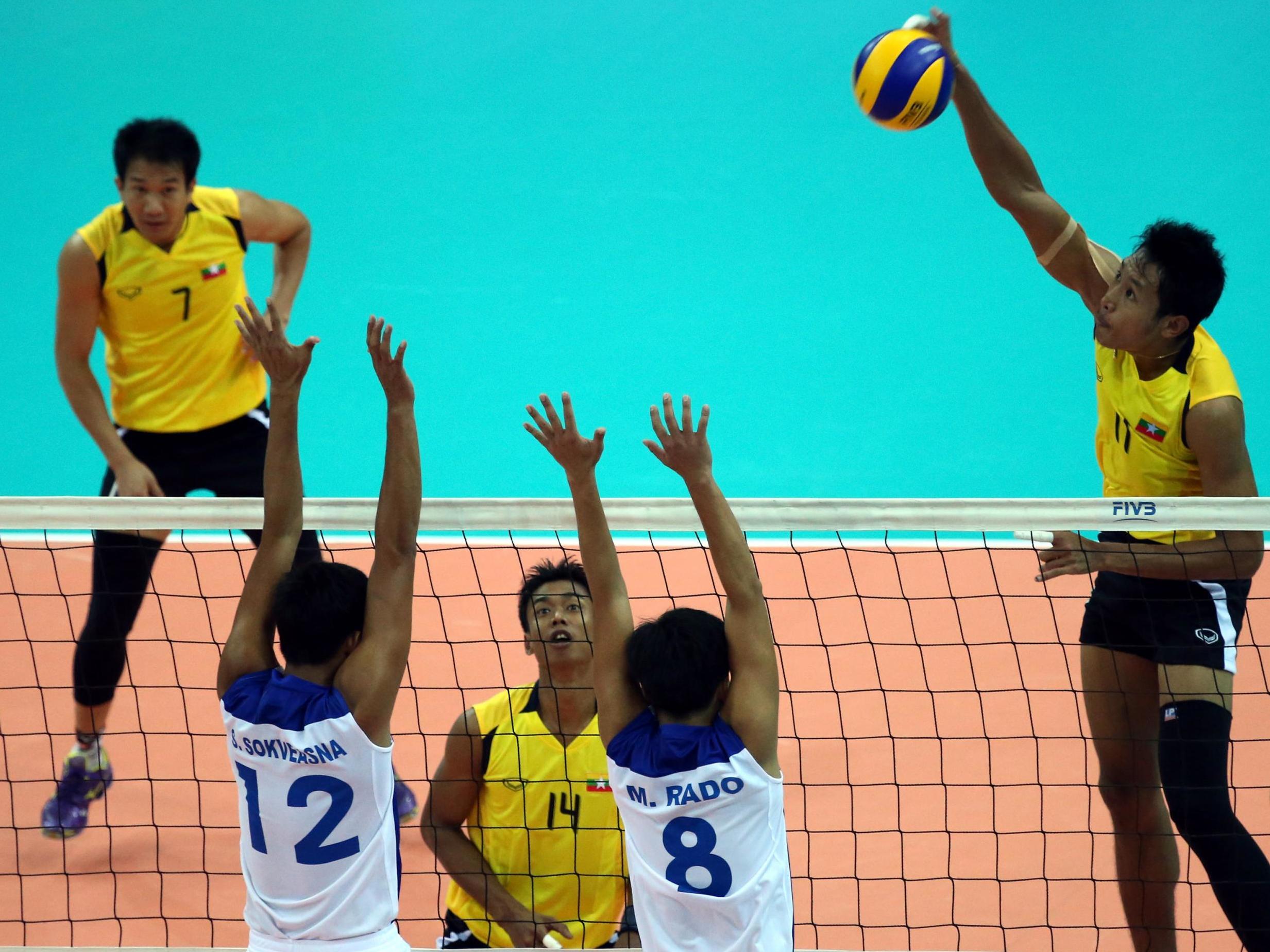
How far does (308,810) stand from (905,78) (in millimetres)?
2462

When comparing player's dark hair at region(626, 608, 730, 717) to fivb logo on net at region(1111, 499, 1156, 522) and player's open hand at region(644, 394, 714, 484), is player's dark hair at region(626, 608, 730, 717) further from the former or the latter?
fivb logo on net at region(1111, 499, 1156, 522)

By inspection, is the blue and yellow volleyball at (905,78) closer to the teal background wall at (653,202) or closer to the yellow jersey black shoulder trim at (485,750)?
the yellow jersey black shoulder trim at (485,750)

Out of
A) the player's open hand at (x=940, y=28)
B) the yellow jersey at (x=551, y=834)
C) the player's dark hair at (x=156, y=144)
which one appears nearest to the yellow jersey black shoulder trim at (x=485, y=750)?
the yellow jersey at (x=551, y=834)

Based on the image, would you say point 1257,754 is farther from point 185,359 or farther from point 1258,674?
point 185,359

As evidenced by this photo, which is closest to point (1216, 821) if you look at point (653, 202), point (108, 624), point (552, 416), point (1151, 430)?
point (1151, 430)

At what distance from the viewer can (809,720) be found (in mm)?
4953

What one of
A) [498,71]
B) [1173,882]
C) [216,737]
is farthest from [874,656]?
[498,71]

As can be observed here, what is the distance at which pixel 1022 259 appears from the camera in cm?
907

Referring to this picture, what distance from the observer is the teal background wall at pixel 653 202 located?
334 inches

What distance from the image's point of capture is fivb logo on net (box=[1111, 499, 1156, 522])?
2867 mm

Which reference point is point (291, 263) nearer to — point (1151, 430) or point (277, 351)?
point (277, 351)

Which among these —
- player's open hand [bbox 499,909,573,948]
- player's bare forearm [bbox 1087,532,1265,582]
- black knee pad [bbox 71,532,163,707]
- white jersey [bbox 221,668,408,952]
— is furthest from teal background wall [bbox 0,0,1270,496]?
white jersey [bbox 221,668,408,952]

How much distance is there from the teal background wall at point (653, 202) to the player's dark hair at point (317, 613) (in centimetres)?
571

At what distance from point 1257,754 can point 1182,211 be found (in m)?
5.20
